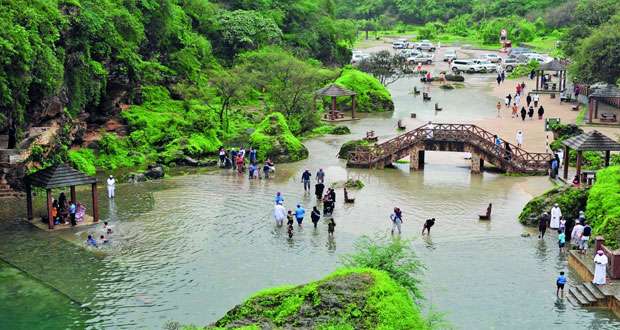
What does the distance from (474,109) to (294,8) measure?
24452 millimetres

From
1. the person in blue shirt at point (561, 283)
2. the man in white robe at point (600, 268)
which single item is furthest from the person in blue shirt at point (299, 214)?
the man in white robe at point (600, 268)

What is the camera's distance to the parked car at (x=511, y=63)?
295 feet

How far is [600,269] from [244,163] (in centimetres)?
2347

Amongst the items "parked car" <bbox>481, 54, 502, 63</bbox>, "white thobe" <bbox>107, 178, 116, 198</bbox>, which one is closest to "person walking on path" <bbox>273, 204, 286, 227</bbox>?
"white thobe" <bbox>107, 178, 116, 198</bbox>

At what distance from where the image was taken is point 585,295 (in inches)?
1013

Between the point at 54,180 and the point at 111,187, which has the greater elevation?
the point at 54,180

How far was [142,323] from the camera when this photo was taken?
23.9 m

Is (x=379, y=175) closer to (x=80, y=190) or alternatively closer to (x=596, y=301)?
(x=80, y=190)

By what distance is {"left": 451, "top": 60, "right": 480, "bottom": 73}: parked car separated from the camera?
9031 cm

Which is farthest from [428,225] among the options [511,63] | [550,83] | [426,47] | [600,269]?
[426,47]

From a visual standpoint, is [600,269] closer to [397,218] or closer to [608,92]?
[397,218]

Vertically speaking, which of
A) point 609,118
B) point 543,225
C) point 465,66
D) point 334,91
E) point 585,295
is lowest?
point 585,295

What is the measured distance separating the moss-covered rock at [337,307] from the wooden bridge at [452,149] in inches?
1086

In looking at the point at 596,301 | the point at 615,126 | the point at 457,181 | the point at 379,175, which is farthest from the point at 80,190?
the point at 615,126
